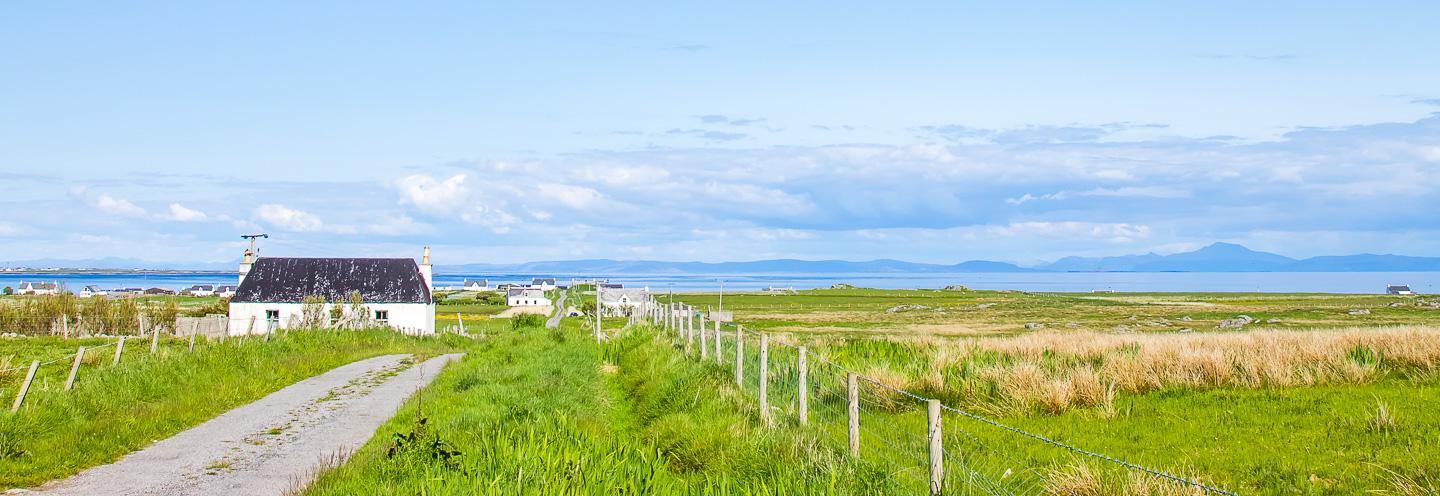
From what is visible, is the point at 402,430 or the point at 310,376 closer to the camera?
the point at 402,430

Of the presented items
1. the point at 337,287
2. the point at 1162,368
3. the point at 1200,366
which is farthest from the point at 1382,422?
the point at 337,287

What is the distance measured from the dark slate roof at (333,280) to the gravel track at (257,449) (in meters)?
50.4

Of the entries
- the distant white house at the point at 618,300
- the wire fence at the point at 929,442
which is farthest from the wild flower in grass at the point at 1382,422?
the distant white house at the point at 618,300

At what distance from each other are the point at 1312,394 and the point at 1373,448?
424 cm

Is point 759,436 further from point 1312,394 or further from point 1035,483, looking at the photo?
point 1312,394

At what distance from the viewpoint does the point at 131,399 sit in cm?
1622

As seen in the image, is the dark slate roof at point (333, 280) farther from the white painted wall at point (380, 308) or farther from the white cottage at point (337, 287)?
the white painted wall at point (380, 308)

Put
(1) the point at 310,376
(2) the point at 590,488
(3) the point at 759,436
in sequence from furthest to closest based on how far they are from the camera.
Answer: (1) the point at 310,376 → (3) the point at 759,436 → (2) the point at 590,488

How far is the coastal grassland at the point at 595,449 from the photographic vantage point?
8.06 metres

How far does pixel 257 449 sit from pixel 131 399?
5215 mm

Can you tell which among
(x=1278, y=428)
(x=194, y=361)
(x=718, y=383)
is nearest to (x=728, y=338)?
(x=718, y=383)

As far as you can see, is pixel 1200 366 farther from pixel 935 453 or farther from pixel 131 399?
pixel 131 399

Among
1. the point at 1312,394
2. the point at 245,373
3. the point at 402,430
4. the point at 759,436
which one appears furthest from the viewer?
the point at 245,373

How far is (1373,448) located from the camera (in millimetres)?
11328
